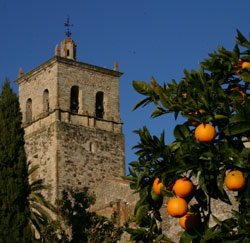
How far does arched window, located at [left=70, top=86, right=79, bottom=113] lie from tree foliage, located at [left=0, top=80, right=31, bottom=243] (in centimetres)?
1170

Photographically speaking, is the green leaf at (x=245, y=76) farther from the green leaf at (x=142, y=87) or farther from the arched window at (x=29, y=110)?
the arched window at (x=29, y=110)

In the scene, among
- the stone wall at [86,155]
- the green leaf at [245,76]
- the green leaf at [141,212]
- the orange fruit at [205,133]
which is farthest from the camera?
the stone wall at [86,155]

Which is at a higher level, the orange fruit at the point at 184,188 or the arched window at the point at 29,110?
the arched window at the point at 29,110

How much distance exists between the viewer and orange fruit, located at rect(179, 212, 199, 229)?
16.6ft

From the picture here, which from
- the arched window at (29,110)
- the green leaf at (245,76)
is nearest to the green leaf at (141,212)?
the green leaf at (245,76)

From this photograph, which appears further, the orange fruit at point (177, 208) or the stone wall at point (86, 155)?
the stone wall at point (86, 155)

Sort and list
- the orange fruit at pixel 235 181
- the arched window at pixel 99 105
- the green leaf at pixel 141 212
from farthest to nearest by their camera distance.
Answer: the arched window at pixel 99 105 → the green leaf at pixel 141 212 → the orange fruit at pixel 235 181

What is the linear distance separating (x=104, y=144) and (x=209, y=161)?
25897 millimetres

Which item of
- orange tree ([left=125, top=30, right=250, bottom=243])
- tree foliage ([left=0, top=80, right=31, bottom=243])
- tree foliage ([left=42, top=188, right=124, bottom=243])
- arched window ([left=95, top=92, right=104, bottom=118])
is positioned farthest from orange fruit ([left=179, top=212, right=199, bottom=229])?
arched window ([left=95, top=92, right=104, bottom=118])

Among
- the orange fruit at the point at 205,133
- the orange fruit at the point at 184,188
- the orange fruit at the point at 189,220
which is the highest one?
the orange fruit at the point at 205,133

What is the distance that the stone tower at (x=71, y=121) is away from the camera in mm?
28953

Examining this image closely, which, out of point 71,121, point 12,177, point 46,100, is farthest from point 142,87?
point 46,100

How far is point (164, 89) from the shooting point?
569 centimetres

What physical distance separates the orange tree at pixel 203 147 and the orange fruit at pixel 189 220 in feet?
0.09
